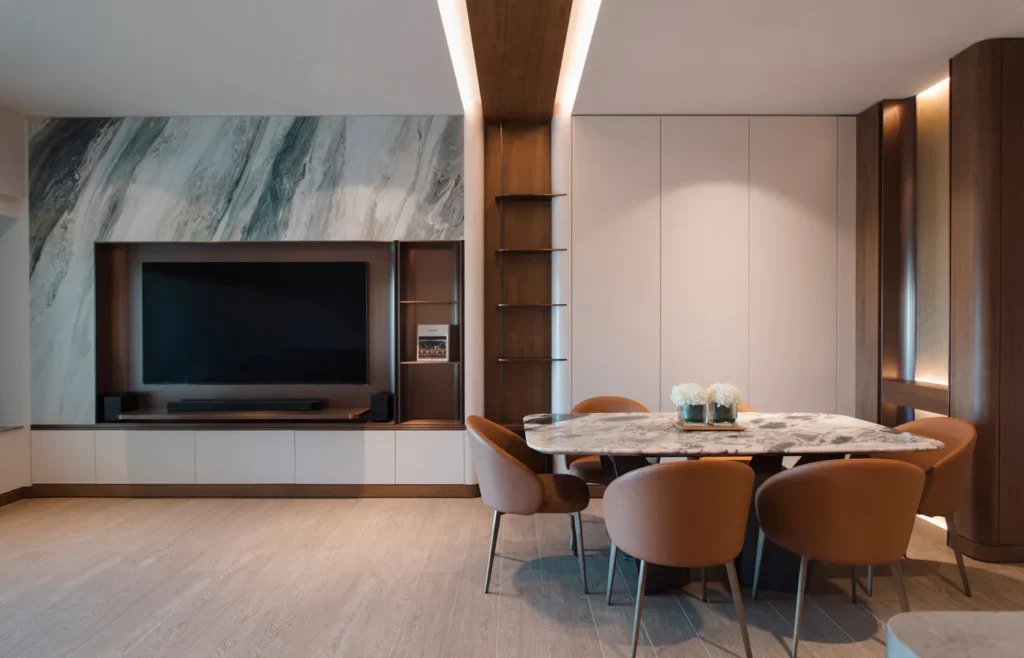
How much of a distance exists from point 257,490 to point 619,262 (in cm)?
319

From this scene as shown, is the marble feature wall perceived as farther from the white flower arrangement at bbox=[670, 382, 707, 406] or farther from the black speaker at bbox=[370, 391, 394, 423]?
the white flower arrangement at bbox=[670, 382, 707, 406]

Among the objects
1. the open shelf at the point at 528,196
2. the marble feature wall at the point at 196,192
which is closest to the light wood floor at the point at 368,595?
the marble feature wall at the point at 196,192

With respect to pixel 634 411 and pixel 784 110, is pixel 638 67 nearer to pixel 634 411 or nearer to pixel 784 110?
pixel 784 110

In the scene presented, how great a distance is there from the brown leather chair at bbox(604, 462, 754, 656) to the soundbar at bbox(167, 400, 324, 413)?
3.19 metres

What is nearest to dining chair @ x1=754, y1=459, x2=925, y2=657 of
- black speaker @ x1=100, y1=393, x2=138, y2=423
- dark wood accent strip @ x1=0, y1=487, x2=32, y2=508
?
black speaker @ x1=100, y1=393, x2=138, y2=423

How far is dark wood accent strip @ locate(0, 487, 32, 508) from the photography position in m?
4.57

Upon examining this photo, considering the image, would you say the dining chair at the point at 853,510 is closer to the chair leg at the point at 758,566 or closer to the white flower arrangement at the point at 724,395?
the chair leg at the point at 758,566

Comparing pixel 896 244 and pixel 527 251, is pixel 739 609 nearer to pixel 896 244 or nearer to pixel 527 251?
pixel 527 251

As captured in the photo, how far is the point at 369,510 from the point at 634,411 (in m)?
1.96

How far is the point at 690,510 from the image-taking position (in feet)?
7.73

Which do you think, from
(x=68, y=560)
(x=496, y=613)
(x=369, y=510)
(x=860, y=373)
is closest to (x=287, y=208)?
(x=369, y=510)

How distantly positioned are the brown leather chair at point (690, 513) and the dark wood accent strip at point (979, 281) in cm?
199

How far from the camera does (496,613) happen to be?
9.30 feet

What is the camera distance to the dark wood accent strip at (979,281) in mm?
3459
